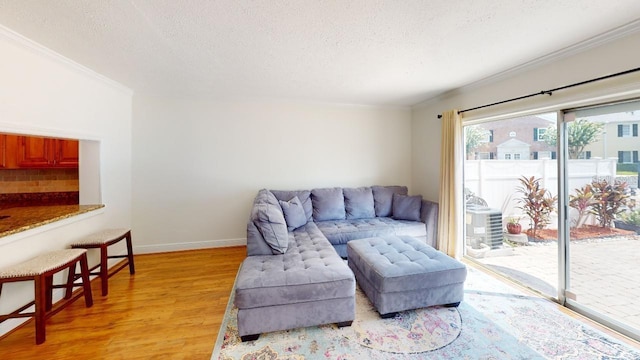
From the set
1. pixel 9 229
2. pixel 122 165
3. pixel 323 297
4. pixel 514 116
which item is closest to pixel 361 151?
pixel 514 116

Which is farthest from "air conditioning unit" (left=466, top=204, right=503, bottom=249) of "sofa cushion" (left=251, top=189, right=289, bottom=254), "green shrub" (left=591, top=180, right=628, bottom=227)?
"sofa cushion" (left=251, top=189, right=289, bottom=254)

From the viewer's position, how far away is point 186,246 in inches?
151

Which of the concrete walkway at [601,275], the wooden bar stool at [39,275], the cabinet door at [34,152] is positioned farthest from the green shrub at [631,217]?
the cabinet door at [34,152]

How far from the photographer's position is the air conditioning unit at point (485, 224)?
3.21 meters

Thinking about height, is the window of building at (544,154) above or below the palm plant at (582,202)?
above

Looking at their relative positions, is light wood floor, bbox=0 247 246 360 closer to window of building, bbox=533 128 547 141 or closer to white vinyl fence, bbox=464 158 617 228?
white vinyl fence, bbox=464 158 617 228

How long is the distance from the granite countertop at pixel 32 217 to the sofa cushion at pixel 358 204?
3246 mm

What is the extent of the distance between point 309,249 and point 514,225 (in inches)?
98.3

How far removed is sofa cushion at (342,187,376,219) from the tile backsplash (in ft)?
13.4

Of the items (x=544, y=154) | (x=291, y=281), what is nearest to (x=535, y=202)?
(x=544, y=154)

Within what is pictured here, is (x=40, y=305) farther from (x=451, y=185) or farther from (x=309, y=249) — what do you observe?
(x=451, y=185)

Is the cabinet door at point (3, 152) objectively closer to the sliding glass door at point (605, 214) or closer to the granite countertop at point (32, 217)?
the granite countertop at point (32, 217)

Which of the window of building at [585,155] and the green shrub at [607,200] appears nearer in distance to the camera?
the green shrub at [607,200]

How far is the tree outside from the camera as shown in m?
2.19
